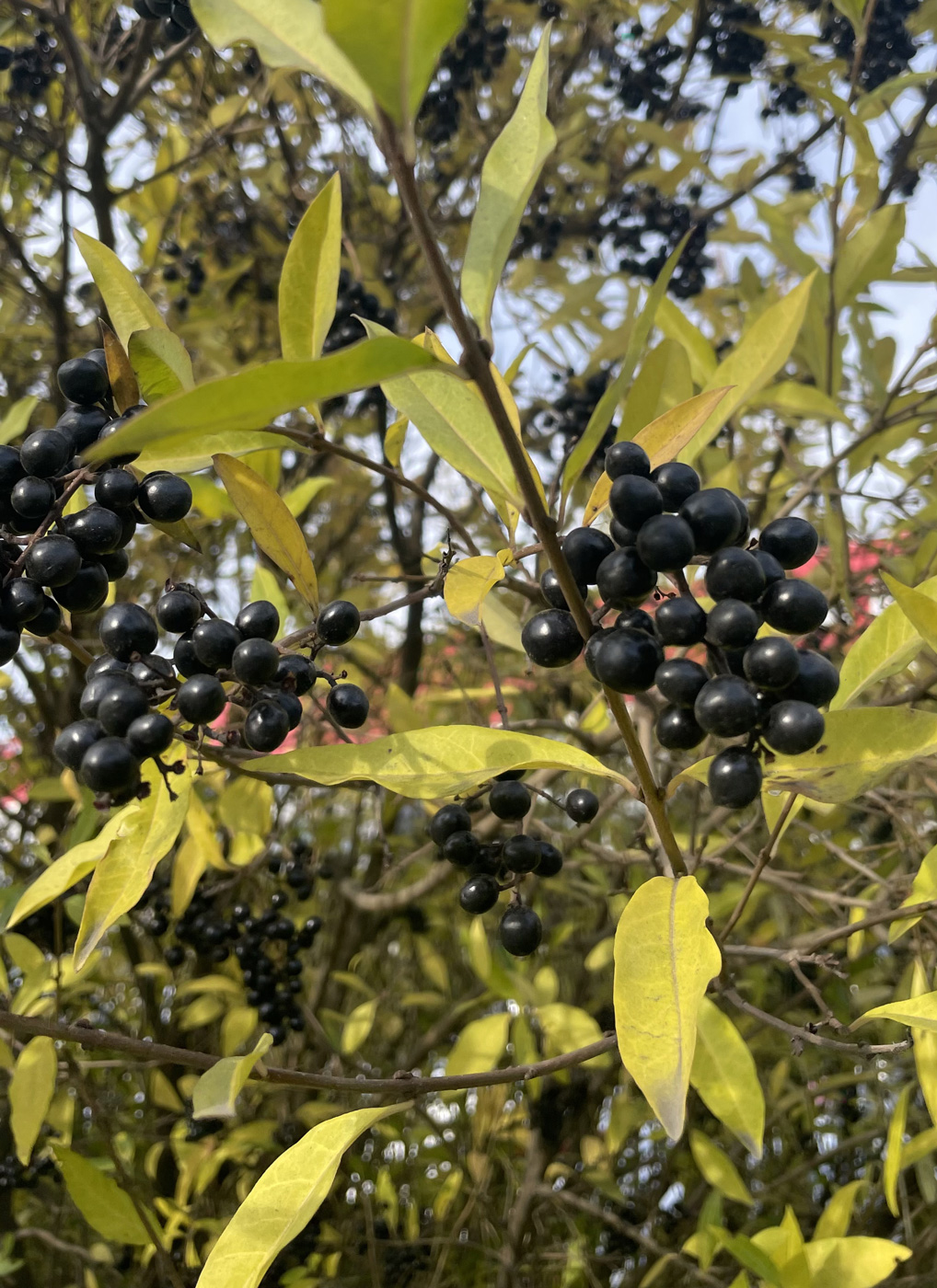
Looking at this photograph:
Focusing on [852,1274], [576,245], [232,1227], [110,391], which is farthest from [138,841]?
[576,245]

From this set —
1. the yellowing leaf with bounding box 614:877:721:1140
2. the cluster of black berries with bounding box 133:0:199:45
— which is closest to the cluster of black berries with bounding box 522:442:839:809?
the yellowing leaf with bounding box 614:877:721:1140

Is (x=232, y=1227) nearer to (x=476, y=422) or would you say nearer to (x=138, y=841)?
(x=138, y=841)

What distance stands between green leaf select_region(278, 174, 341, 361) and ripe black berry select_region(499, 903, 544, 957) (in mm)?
701

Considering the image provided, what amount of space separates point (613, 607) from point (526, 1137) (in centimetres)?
245

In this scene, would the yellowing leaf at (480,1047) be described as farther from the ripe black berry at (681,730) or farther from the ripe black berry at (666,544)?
the ripe black berry at (666,544)

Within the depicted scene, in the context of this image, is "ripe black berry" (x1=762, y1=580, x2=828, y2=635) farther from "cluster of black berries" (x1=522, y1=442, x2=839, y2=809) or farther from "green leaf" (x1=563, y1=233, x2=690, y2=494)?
"green leaf" (x1=563, y1=233, x2=690, y2=494)

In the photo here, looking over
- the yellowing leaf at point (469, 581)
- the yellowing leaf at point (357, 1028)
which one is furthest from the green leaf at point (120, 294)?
the yellowing leaf at point (357, 1028)

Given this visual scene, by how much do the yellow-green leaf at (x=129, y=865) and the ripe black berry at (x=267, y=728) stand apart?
13cm

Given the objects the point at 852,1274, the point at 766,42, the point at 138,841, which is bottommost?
the point at 852,1274

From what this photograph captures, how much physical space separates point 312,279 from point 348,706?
0.47 meters

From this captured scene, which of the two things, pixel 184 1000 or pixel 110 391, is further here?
pixel 184 1000

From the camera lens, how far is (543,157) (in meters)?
0.70

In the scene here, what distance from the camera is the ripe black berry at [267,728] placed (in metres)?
0.85

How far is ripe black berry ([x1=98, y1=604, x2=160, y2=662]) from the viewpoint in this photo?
2.74ft
